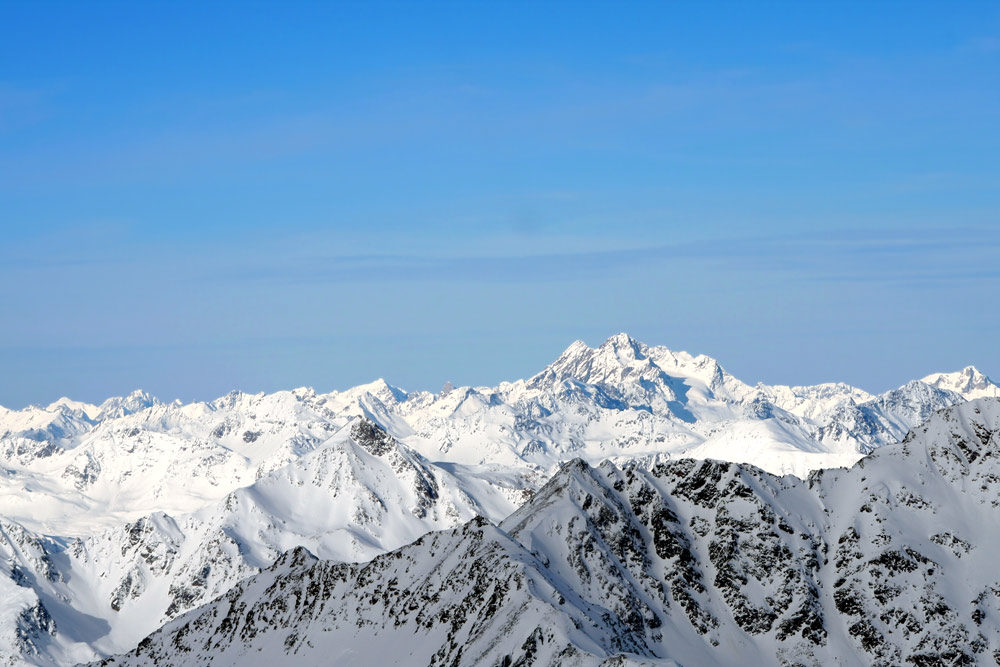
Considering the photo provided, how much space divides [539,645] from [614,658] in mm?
22217

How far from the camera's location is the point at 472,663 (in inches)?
7869

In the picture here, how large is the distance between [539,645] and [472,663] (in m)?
14.5

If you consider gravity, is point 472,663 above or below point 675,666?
below

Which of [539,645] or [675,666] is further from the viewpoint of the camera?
[539,645]

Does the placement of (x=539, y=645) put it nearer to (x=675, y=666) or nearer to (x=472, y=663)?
(x=472, y=663)

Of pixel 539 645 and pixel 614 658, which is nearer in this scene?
pixel 614 658

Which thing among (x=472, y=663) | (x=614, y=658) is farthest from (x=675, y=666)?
(x=472, y=663)

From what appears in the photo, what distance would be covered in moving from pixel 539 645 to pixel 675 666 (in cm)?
3400

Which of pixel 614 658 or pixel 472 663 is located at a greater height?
pixel 614 658

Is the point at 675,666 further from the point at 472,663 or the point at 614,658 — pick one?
the point at 472,663

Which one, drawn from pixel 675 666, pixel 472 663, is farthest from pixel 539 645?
pixel 675 666

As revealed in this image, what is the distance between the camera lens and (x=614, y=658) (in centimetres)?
16925

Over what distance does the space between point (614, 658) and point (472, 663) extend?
3610cm

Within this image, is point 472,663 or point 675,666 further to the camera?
point 472,663
